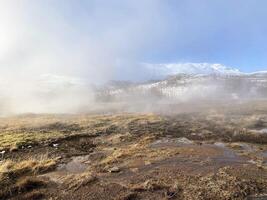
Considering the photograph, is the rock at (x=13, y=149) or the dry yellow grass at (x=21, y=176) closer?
the dry yellow grass at (x=21, y=176)

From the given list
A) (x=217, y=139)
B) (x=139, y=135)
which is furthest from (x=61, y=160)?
(x=217, y=139)

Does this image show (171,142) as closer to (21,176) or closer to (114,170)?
(114,170)

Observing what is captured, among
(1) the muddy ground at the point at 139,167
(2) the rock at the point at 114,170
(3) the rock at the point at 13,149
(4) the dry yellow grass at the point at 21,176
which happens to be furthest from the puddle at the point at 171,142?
(3) the rock at the point at 13,149

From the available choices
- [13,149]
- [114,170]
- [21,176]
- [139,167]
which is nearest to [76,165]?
[114,170]

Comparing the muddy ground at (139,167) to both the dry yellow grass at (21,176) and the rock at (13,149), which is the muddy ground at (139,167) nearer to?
the dry yellow grass at (21,176)

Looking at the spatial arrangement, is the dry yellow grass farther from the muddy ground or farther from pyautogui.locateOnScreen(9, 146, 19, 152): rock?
pyautogui.locateOnScreen(9, 146, 19, 152): rock

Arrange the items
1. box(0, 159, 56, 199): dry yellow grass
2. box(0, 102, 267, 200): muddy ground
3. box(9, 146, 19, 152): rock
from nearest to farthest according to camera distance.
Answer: box(0, 102, 267, 200): muddy ground
box(0, 159, 56, 199): dry yellow grass
box(9, 146, 19, 152): rock

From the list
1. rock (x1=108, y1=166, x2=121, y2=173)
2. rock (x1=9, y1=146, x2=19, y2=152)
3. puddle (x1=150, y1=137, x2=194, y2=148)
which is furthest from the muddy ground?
rock (x1=9, y1=146, x2=19, y2=152)

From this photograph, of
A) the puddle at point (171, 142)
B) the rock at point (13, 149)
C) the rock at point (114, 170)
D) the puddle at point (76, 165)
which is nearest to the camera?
the rock at point (114, 170)

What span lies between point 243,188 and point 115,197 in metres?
8.32

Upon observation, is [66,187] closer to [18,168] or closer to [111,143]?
[18,168]

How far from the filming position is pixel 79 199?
70.2 ft

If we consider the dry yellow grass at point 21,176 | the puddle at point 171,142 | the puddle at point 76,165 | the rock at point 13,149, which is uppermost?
the dry yellow grass at point 21,176

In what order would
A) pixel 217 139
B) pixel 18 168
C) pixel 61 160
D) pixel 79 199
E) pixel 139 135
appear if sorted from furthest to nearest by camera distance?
pixel 139 135
pixel 217 139
pixel 61 160
pixel 18 168
pixel 79 199
